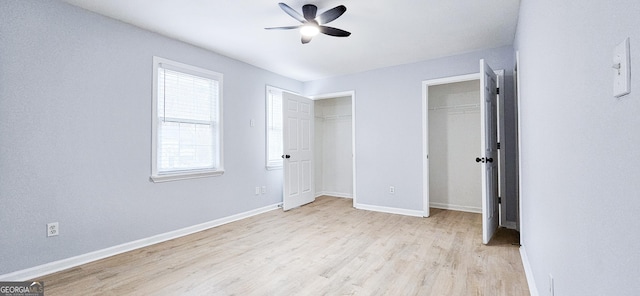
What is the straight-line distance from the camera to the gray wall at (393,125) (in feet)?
13.8

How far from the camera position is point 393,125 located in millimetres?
4496

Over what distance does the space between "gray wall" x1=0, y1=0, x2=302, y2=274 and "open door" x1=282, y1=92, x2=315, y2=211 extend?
4.90ft

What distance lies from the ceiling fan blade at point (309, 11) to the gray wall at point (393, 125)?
7.44 ft

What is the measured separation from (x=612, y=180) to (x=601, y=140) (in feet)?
0.41

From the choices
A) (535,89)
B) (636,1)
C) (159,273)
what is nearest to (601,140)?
(636,1)

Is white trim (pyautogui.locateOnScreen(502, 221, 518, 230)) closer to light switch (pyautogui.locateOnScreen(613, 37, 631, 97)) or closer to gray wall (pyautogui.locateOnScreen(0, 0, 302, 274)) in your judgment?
light switch (pyautogui.locateOnScreen(613, 37, 631, 97))

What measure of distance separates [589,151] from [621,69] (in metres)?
0.33

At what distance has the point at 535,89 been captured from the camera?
1843 mm

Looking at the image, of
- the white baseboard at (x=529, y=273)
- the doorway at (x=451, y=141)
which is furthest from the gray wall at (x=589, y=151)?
the doorway at (x=451, y=141)

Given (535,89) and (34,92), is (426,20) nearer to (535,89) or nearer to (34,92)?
(535,89)

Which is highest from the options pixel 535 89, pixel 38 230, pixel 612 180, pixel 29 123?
pixel 535 89

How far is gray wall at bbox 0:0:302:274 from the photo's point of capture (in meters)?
2.28

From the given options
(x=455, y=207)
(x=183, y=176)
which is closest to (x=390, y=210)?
(x=455, y=207)

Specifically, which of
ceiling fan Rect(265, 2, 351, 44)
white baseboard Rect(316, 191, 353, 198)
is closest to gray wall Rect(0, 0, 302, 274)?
ceiling fan Rect(265, 2, 351, 44)
